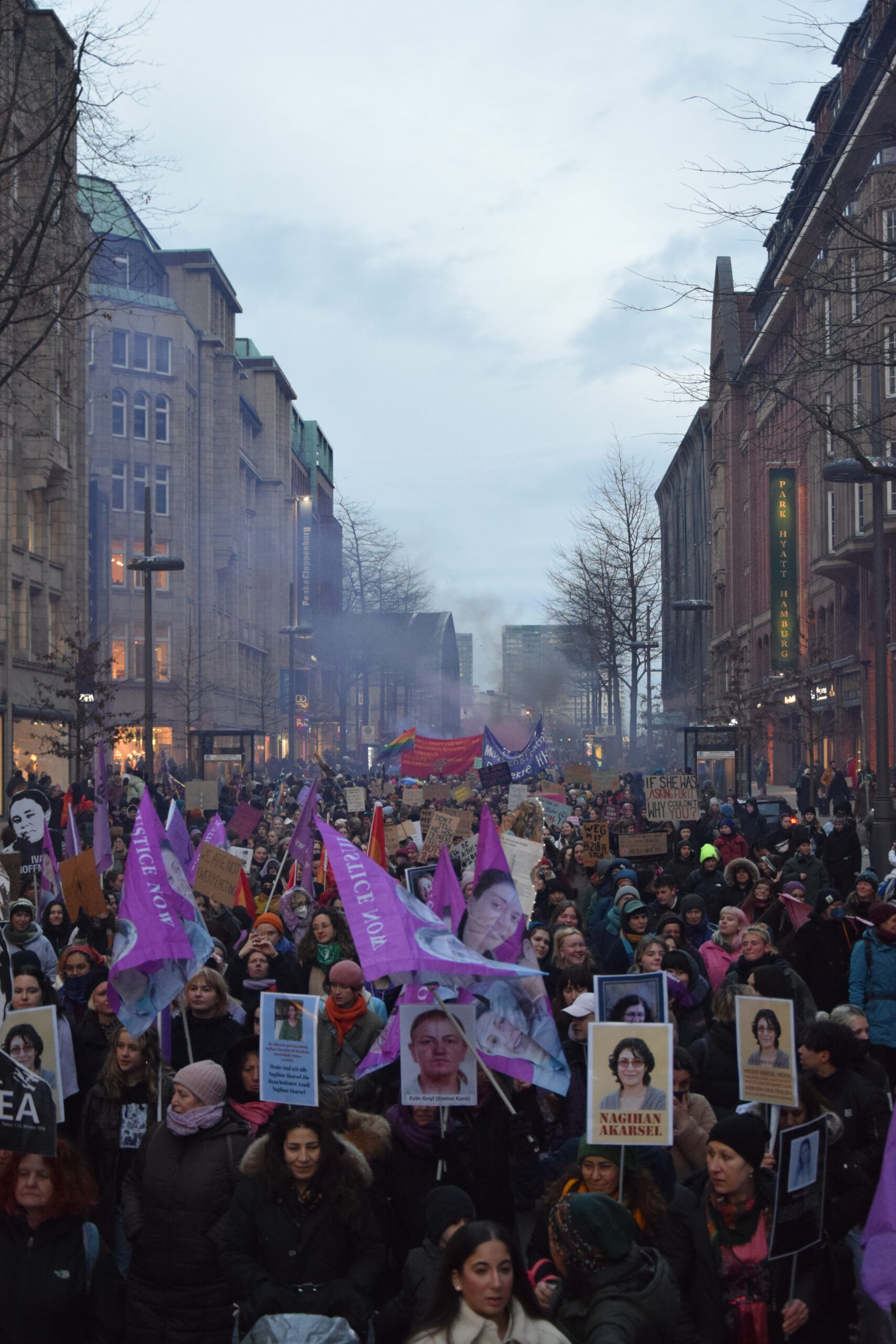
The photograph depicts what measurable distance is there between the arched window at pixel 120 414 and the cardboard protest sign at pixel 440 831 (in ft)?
165

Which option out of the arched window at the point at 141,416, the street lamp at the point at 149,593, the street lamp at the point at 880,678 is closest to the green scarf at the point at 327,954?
the street lamp at the point at 880,678

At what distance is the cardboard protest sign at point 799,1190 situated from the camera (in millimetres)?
4668

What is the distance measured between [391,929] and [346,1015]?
1410 mm

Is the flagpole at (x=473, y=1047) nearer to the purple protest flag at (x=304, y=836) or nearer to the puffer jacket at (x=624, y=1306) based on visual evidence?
the puffer jacket at (x=624, y=1306)

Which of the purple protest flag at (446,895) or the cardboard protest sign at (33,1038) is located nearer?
the cardboard protest sign at (33,1038)

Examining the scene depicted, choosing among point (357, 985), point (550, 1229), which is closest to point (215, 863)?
point (357, 985)

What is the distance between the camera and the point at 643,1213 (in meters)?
5.18

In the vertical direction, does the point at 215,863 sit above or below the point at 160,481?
below

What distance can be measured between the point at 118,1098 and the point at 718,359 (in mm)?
74798

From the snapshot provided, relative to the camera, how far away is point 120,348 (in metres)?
64.4

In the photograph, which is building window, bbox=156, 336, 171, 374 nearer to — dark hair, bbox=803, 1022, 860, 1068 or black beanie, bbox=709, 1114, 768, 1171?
dark hair, bbox=803, 1022, 860, 1068

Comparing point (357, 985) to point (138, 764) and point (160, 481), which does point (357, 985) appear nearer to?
point (138, 764)

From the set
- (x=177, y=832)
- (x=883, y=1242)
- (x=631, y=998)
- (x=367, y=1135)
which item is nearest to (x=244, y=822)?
(x=177, y=832)

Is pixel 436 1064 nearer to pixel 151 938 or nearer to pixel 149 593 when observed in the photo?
pixel 151 938
